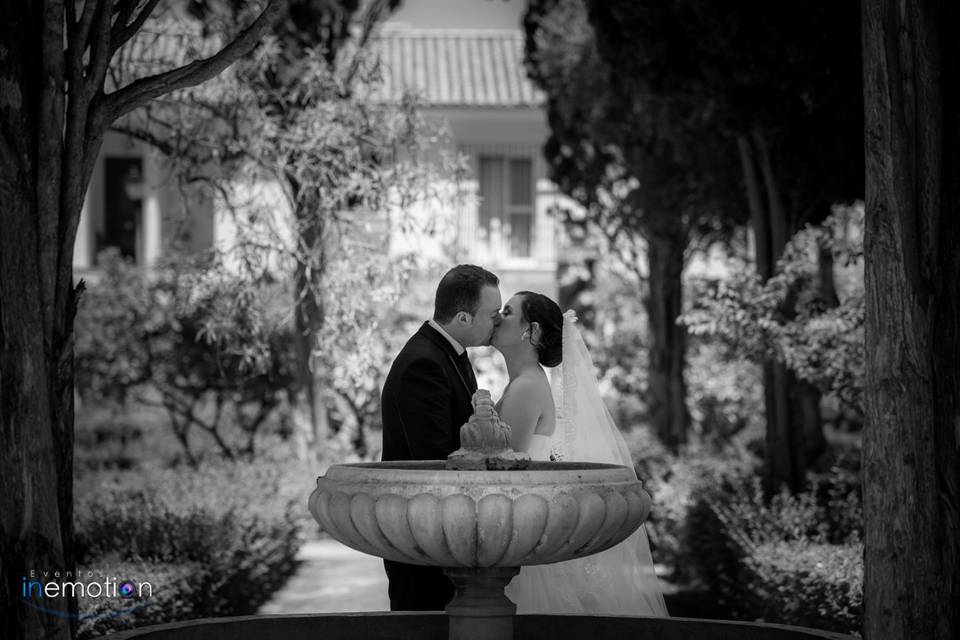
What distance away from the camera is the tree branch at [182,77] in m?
5.60

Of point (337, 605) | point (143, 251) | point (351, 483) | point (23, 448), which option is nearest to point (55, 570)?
point (23, 448)

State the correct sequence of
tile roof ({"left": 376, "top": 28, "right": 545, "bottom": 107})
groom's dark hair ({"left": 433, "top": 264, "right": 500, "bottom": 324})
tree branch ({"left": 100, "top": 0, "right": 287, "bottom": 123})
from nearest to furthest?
tree branch ({"left": 100, "top": 0, "right": 287, "bottom": 123}) → groom's dark hair ({"left": 433, "top": 264, "right": 500, "bottom": 324}) → tile roof ({"left": 376, "top": 28, "right": 545, "bottom": 107})

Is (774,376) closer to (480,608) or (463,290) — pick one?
(463,290)

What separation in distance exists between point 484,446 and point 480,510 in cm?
54

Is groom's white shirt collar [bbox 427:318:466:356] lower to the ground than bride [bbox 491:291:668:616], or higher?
higher

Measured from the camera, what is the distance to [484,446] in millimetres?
5137

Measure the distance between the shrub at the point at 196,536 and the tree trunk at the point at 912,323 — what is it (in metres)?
3.78

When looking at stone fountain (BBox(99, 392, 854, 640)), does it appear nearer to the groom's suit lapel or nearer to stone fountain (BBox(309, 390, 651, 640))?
stone fountain (BBox(309, 390, 651, 640))

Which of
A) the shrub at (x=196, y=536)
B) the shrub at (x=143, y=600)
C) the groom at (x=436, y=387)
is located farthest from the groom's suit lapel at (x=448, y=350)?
the shrub at (x=196, y=536)

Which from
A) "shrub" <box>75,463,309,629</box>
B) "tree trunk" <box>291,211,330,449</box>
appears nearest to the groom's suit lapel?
"shrub" <box>75,463,309,629</box>

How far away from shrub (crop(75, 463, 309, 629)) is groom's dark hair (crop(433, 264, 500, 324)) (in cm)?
239

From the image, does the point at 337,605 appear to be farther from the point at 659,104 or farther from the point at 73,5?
the point at 73,5

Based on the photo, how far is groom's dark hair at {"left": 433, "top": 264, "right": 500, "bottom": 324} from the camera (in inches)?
238

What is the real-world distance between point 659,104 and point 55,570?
1030 cm
